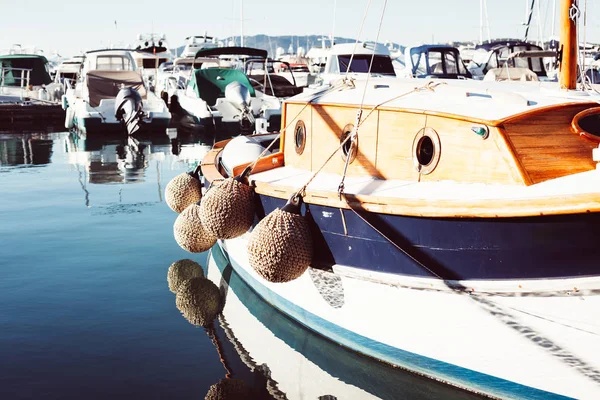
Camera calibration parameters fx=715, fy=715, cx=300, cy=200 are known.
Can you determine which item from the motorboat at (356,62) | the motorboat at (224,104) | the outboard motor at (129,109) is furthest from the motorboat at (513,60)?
the outboard motor at (129,109)

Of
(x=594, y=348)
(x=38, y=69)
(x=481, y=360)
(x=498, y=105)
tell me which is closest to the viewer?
(x=594, y=348)

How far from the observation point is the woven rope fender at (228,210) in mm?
6000

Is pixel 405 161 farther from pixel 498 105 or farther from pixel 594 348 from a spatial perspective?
pixel 594 348

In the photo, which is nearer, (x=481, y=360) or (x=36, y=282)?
(x=481, y=360)

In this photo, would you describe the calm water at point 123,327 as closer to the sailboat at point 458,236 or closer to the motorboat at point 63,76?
the sailboat at point 458,236

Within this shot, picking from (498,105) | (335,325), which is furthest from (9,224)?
(498,105)

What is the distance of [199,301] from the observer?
728 centimetres

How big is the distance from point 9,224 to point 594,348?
27.0 ft

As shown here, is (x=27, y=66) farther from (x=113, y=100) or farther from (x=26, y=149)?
(x=26, y=149)

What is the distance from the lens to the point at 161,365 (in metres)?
5.62

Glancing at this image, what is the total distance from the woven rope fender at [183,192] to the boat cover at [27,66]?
30674 millimetres

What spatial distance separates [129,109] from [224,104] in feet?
9.31

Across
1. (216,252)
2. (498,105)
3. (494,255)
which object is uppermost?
(498,105)

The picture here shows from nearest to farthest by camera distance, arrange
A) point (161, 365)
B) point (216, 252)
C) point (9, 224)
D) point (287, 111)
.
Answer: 1. point (161, 365)
2. point (287, 111)
3. point (216, 252)
4. point (9, 224)
